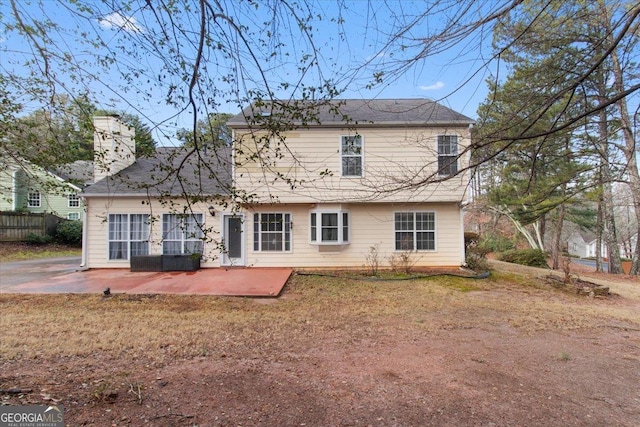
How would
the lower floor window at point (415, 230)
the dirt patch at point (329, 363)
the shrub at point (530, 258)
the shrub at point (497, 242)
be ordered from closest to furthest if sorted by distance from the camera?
1. the dirt patch at point (329, 363)
2. the lower floor window at point (415, 230)
3. the shrub at point (530, 258)
4. the shrub at point (497, 242)

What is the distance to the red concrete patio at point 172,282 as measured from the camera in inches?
316

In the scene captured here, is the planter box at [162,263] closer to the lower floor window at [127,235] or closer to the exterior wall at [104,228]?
the exterior wall at [104,228]

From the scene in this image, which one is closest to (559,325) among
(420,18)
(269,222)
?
(420,18)

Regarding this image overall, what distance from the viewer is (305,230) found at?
456 inches

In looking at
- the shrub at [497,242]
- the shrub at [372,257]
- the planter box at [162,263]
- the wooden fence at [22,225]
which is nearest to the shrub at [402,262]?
the shrub at [372,257]

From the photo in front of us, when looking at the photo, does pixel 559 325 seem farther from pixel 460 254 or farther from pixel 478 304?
pixel 460 254

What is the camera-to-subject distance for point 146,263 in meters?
10.8

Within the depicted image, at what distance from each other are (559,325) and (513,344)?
5.54ft

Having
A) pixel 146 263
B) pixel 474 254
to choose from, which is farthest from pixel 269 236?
pixel 474 254

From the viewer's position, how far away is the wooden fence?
1800 cm

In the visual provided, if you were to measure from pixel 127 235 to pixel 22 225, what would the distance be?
40.9 ft

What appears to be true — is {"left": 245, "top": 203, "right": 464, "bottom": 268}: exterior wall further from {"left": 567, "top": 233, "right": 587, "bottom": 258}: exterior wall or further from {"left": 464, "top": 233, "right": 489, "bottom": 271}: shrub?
{"left": 567, "top": 233, "right": 587, "bottom": 258}: exterior wall

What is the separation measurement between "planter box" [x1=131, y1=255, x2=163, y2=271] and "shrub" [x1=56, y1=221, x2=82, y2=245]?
12.7m

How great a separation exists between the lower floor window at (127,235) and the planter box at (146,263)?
1.82 feet
